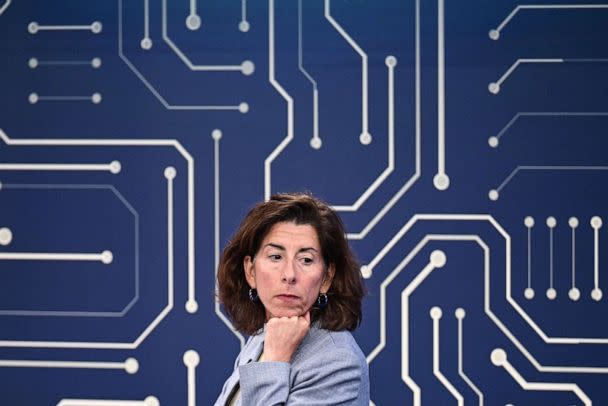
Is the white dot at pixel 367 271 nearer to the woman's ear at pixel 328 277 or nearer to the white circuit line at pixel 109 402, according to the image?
the white circuit line at pixel 109 402

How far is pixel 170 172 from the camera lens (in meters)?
3.04

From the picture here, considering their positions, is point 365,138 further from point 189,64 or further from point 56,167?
point 56,167

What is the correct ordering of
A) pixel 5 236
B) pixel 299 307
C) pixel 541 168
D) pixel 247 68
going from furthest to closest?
pixel 5 236, pixel 247 68, pixel 541 168, pixel 299 307

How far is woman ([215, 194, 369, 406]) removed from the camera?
160 centimetres

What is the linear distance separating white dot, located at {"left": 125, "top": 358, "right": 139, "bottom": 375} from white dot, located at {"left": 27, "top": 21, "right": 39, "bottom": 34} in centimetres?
121

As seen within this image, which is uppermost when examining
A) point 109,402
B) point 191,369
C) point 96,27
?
point 96,27

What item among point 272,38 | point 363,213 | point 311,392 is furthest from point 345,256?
point 272,38

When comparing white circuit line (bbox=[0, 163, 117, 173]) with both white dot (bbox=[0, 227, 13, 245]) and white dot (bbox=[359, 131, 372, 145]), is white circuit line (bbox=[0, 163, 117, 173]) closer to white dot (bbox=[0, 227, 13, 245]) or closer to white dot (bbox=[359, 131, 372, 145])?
white dot (bbox=[0, 227, 13, 245])

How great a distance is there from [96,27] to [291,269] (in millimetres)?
1705

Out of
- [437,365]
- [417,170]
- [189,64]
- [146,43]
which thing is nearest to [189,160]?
[189,64]

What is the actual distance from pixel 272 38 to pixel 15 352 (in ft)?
4.73

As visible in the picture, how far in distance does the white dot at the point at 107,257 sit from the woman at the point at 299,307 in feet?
4.25

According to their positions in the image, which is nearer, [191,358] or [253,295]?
[253,295]

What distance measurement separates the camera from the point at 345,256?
177cm
